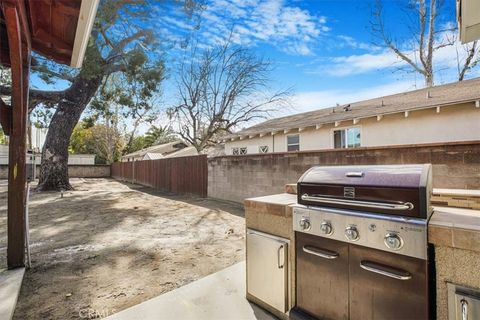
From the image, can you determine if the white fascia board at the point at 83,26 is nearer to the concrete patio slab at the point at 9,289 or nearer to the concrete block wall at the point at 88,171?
the concrete patio slab at the point at 9,289

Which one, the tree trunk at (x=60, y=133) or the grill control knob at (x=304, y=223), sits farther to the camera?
the tree trunk at (x=60, y=133)

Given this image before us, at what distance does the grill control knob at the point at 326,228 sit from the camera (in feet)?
5.54

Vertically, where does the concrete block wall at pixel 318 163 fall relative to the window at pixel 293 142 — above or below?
below

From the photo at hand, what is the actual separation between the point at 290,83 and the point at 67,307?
556 inches

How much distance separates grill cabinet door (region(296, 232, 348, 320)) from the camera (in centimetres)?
166

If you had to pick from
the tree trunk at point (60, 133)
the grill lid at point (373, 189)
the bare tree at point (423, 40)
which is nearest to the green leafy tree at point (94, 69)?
the tree trunk at point (60, 133)

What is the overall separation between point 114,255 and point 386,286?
11.7 ft

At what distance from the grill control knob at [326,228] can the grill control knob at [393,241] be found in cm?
33

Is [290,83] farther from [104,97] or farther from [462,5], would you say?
[462,5]

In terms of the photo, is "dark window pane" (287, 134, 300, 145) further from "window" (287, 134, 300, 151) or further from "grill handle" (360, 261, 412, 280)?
"grill handle" (360, 261, 412, 280)

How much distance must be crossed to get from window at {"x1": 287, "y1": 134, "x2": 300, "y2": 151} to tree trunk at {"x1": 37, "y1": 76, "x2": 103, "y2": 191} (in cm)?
895

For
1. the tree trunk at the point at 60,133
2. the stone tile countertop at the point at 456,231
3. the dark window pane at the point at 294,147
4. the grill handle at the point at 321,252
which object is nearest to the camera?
the stone tile countertop at the point at 456,231

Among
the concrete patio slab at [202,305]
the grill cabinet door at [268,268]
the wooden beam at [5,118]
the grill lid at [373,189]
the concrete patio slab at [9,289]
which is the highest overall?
the wooden beam at [5,118]

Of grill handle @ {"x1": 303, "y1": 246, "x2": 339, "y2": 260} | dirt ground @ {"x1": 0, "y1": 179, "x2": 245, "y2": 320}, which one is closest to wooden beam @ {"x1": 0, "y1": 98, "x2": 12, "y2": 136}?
dirt ground @ {"x1": 0, "y1": 179, "x2": 245, "y2": 320}
